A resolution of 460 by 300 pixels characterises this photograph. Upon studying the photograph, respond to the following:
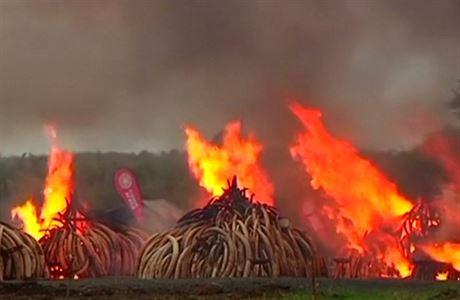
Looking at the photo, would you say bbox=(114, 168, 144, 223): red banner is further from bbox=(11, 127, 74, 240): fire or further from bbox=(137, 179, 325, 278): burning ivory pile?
bbox=(137, 179, 325, 278): burning ivory pile

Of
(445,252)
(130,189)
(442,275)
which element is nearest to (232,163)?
(130,189)

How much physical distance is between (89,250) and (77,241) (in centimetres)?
32

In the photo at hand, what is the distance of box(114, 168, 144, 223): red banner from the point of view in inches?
974

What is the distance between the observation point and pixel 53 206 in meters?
24.2

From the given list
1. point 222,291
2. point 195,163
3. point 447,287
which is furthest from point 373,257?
point 222,291

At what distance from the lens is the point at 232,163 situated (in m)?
24.5

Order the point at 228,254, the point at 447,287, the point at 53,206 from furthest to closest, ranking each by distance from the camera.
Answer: the point at 53,206
the point at 228,254
the point at 447,287

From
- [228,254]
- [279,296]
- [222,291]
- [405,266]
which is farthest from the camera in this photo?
[405,266]

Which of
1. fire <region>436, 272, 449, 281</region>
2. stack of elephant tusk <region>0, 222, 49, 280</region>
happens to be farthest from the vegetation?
fire <region>436, 272, 449, 281</region>

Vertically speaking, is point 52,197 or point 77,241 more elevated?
point 52,197

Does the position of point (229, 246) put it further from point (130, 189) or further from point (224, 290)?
point (130, 189)

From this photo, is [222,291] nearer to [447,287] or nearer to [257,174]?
[447,287]

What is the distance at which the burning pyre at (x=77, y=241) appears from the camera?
2062cm

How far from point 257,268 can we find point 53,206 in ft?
23.8
